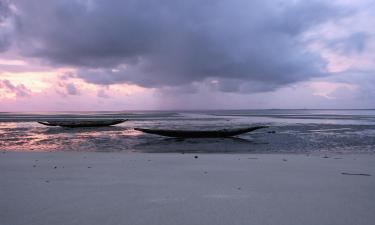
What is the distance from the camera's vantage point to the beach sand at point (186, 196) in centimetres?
320

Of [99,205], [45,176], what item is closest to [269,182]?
[99,205]

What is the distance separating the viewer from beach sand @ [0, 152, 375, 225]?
320 cm

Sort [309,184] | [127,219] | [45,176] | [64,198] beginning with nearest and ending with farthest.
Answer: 1. [127,219]
2. [64,198]
3. [309,184]
4. [45,176]

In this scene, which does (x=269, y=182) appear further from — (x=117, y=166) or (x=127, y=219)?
(x=117, y=166)

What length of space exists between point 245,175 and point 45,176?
13.1 feet

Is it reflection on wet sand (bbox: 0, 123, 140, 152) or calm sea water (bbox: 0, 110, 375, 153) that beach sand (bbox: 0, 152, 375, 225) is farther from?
reflection on wet sand (bbox: 0, 123, 140, 152)

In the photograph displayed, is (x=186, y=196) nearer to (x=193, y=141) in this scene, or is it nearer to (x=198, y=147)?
(x=198, y=147)

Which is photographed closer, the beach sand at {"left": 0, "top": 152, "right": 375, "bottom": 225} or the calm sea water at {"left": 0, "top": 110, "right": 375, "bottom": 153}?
the beach sand at {"left": 0, "top": 152, "right": 375, "bottom": 225}

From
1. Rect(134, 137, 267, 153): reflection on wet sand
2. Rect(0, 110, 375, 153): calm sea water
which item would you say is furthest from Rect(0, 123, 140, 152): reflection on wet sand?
Rect(134, 137, 267, 153): reflection on wet sand

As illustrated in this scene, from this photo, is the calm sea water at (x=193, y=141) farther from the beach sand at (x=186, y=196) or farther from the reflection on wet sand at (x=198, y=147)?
the beach sand at (x=186, y=196)

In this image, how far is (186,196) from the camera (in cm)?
406

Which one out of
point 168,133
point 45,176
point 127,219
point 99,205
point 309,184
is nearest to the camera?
point 127,219

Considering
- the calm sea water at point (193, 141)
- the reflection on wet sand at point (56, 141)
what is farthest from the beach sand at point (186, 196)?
the reflection on wet sand at point (56, 141)

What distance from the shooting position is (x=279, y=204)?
3688 mm
